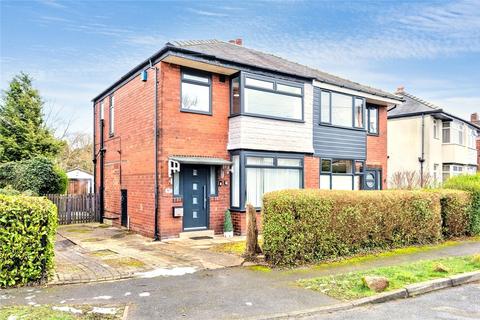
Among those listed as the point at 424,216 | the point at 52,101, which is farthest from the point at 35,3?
the point at 52,101

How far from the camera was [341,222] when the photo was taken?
8.91 metres

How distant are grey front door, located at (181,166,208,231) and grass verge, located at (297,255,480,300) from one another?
19.8 feet

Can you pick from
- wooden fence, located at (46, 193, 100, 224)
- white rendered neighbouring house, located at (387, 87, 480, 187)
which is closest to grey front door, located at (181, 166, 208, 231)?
wooden fence, located at (46, 193, 100, 224)

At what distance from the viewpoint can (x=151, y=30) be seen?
13289 mm

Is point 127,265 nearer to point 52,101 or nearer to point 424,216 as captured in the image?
point 424,216

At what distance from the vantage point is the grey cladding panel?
48.4ft

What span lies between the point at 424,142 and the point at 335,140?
432 inches

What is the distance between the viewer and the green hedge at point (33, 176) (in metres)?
17.0

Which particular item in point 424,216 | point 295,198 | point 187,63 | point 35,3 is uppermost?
point 35,3

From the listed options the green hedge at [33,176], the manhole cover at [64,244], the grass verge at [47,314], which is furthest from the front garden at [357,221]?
the green hedge at [33,176]

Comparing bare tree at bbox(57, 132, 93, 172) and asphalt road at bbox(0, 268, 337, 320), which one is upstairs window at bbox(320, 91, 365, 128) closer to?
asphalt road at bbox(0, 268, 337, 320)

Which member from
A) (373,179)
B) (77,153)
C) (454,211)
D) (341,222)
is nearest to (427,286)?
(341,222)

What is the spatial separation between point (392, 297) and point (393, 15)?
9.63 meters

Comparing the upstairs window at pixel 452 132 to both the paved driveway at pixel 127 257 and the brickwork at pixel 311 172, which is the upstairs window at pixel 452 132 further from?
the paved driveway at pixel 127 257
